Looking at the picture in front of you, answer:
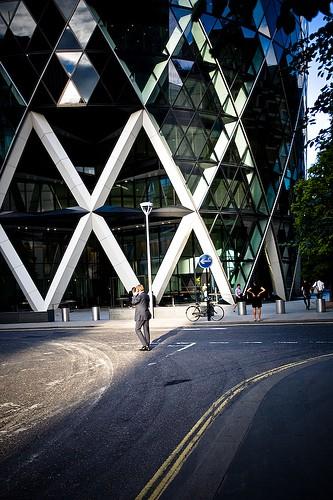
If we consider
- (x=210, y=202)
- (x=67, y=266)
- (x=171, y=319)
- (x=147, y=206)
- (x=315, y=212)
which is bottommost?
(x=171, y=319)

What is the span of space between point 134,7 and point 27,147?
41.1ft

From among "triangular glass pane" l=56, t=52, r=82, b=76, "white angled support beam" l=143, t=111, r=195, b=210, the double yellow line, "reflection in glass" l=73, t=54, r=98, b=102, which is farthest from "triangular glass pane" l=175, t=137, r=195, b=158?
the double yellow line

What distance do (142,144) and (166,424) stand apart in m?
30.5

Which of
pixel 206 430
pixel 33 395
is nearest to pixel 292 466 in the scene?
pixel 206 430

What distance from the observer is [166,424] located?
17.3 ft

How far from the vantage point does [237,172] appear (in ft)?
103

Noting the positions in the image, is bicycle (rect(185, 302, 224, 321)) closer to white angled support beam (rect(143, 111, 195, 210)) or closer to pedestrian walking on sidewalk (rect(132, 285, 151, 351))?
pedestrian walking on sidewalk (rect(132, 285, 151, 351))

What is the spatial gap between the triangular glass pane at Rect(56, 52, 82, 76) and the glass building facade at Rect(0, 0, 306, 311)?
0.08 meters

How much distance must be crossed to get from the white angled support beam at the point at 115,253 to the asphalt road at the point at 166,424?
1678 centimetres

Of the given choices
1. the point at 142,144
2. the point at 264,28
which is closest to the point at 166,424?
the point at 142,144

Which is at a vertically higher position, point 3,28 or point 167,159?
point 3,28

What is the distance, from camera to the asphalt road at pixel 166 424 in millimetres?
3623

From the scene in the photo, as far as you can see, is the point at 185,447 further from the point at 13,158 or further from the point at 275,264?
the point at 275,264

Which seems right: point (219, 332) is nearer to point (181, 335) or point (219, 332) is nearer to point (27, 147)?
point (181, 335)
